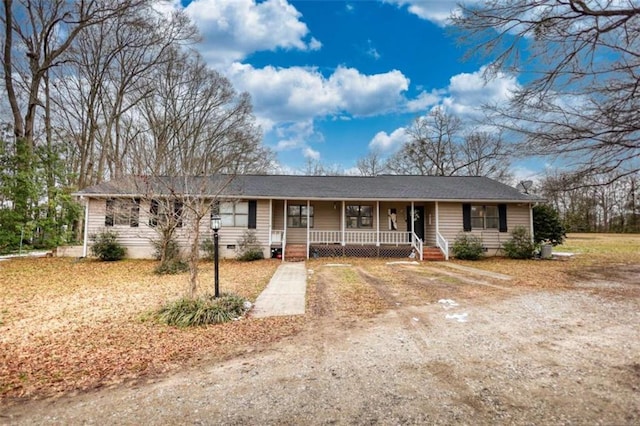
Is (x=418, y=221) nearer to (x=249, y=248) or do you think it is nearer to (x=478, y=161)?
(x=249, y=248)

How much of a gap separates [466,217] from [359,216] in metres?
4.95

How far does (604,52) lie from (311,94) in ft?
45.3

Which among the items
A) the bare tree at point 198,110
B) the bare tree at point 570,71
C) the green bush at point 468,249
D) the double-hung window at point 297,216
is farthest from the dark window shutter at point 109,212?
the green bush at point 468,249

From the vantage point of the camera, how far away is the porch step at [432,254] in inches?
531

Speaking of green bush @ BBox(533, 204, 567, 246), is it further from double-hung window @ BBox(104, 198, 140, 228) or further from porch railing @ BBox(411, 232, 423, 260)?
double-hung window @ BBox(104, 198, 140, 228)

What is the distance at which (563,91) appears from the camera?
783cm

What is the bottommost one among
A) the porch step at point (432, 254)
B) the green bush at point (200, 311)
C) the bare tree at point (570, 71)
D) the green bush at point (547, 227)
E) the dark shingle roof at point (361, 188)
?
the green bush at point (200, 311)

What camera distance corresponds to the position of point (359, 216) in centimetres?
1545

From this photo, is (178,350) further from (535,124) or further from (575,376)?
(535,124)

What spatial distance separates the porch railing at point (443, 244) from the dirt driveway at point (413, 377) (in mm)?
7555

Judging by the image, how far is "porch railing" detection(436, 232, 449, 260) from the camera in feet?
44.3

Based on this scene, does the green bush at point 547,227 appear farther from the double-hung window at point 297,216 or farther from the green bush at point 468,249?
the double-hung window at point 297,216

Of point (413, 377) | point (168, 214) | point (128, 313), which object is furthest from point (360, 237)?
point (413, 377)

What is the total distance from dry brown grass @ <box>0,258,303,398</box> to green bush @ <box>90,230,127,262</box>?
4.22 meters
